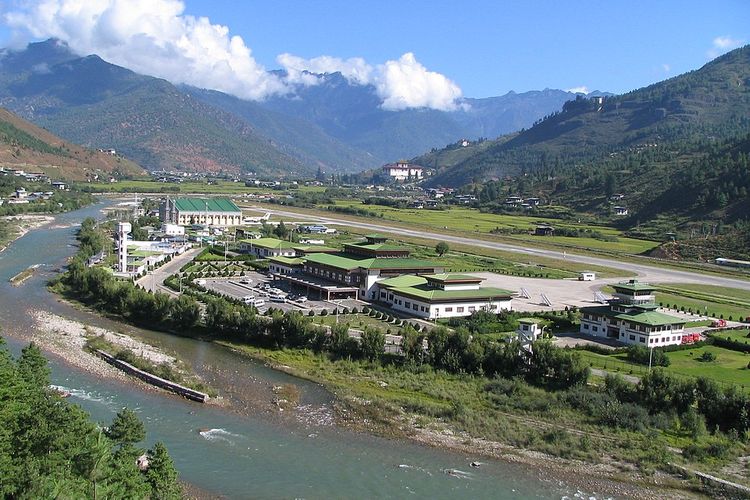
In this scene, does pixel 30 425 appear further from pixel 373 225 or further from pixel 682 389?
pixel 373 225

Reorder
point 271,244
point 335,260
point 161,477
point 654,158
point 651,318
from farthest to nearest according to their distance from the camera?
point 654,158
point 271,244
point 335,260
point 651,318
point 161,477

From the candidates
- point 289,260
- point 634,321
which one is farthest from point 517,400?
point 289,260

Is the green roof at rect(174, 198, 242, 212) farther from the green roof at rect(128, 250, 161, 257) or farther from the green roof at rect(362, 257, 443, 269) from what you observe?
the green roof at rect(362, 257, 443, 269)

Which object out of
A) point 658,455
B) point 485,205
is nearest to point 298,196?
point 485,205

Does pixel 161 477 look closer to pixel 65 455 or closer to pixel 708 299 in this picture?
pixel 65 455

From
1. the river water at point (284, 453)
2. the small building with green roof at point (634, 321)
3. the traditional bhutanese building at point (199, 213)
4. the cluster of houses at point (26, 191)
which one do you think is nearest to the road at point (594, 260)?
the traditional bhutanese building at point (199, 213)

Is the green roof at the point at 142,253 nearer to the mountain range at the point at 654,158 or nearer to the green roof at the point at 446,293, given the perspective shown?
the green roof at the point at 446,293

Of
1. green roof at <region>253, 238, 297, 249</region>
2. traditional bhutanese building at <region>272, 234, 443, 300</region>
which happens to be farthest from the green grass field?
traditional bhutanese building at <region>272, 234, 443, 300</region>
